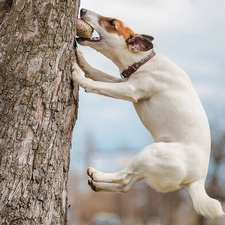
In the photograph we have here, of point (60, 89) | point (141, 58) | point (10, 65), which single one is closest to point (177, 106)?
point (141, 58)

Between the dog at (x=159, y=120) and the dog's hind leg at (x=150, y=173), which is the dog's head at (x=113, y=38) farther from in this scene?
the dog's hind leg at (x=150, y=173)

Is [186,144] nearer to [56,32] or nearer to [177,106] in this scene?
[177,106]

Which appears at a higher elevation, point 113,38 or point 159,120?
point 113,38

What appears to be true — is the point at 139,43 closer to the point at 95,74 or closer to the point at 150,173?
the point at 95,74

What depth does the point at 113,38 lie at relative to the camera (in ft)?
19.1

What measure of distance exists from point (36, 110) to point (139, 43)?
5.10 ft

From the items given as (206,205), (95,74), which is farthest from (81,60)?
(206,205)

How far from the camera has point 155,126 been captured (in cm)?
558

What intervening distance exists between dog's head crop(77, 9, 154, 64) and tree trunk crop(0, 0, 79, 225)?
775mm

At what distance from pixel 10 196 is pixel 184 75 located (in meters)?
2.07

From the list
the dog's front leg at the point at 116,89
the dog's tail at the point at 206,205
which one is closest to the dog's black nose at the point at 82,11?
the dog's front leg at the point at 116,89

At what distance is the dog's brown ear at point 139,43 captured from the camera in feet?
18.7

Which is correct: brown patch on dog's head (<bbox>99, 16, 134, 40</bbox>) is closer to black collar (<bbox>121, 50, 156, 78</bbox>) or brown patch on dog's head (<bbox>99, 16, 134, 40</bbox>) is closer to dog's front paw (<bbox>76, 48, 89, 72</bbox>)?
black collar (<bbox>121, 50, 156, 78</bbox>)

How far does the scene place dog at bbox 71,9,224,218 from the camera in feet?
17.5
